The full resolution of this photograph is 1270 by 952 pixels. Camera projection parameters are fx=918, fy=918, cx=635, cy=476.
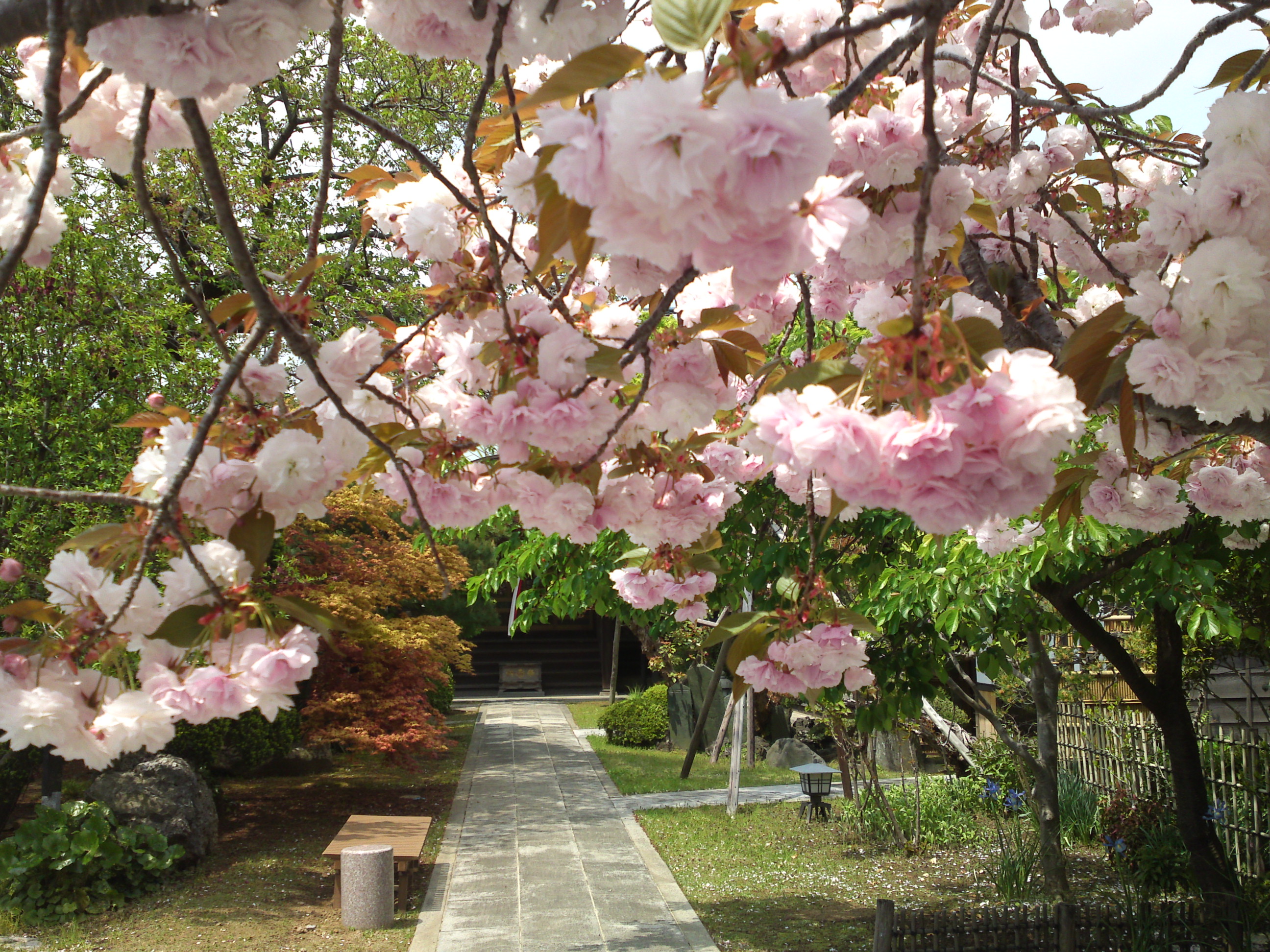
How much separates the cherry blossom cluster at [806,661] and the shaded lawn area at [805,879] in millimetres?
3651

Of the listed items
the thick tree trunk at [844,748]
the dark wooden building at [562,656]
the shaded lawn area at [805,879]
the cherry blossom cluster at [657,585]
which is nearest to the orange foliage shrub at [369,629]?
the shaded lawn area at [805,879]

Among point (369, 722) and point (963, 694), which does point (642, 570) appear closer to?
point (963, 694)

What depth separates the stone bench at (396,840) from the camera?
18.2ft

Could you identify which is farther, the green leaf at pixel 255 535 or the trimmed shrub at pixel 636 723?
the trimmed shrub at pixel 636 723

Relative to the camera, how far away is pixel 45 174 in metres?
0.86

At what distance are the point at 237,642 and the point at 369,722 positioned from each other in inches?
265

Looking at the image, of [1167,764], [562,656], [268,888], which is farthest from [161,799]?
[562,656]

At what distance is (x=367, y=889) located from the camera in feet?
16.6

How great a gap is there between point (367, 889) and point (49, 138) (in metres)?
5.00

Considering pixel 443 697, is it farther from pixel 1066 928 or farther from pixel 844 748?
pixel 1066 928

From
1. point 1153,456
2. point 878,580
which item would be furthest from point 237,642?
point 878,580

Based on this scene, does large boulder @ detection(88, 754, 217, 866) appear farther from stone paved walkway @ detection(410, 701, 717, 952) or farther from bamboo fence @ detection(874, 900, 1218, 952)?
bamboo fence @ detection(874, 900, 1218, 952)

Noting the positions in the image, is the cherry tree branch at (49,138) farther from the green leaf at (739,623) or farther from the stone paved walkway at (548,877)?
the stone paved walkway at (548,877)

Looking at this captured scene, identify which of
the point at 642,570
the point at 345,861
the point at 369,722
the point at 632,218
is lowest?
the point at 345,861
